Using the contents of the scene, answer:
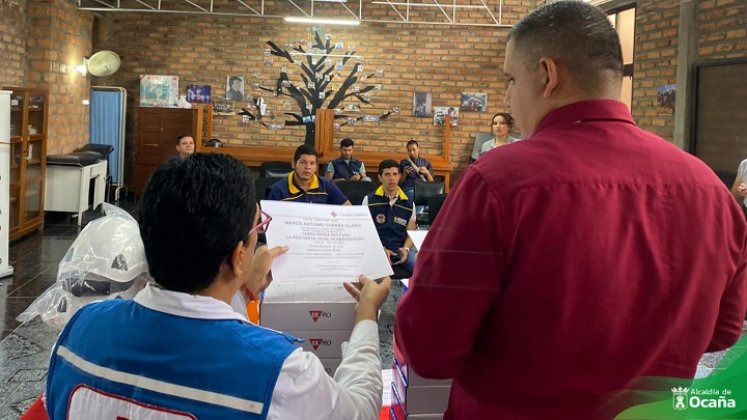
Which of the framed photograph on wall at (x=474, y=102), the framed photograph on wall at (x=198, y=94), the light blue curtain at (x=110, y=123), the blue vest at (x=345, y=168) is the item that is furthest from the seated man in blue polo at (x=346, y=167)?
the light blue curtain at (x=110, y=123)

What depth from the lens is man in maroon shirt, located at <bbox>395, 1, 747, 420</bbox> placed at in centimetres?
84

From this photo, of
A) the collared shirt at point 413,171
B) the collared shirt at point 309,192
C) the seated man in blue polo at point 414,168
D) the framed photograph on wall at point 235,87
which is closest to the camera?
the collared shirt at point 309,192

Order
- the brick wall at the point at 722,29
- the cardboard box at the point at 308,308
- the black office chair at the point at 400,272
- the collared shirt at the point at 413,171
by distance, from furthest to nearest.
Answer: the collared shirt at the point at 413,171 < the brick wall at the point at 722,29 < the black office chair at the point at 400,272 < the cardboard box at the point at 308,308

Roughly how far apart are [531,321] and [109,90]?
986 cm

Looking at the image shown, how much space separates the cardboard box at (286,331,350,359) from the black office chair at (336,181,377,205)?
12.2 feet

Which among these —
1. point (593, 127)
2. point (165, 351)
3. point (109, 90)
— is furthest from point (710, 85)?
point (109, 90)

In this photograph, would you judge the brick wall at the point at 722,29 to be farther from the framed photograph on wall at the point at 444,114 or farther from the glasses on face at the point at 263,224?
the framed photograph on wall at the point at 444,114

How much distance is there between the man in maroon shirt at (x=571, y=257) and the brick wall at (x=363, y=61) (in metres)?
8.81

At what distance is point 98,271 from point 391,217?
3.11 meters

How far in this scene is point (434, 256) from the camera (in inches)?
34.4

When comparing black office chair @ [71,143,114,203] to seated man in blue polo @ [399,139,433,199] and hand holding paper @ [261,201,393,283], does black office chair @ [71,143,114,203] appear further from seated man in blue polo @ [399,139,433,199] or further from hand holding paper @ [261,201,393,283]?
hand holding paper @ [261,201,393,283]

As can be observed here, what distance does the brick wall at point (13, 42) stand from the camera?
7.10 meters

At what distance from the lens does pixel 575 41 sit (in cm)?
93

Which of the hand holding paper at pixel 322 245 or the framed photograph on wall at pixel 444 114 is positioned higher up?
the framed photograph on wall at pixel 444 114
